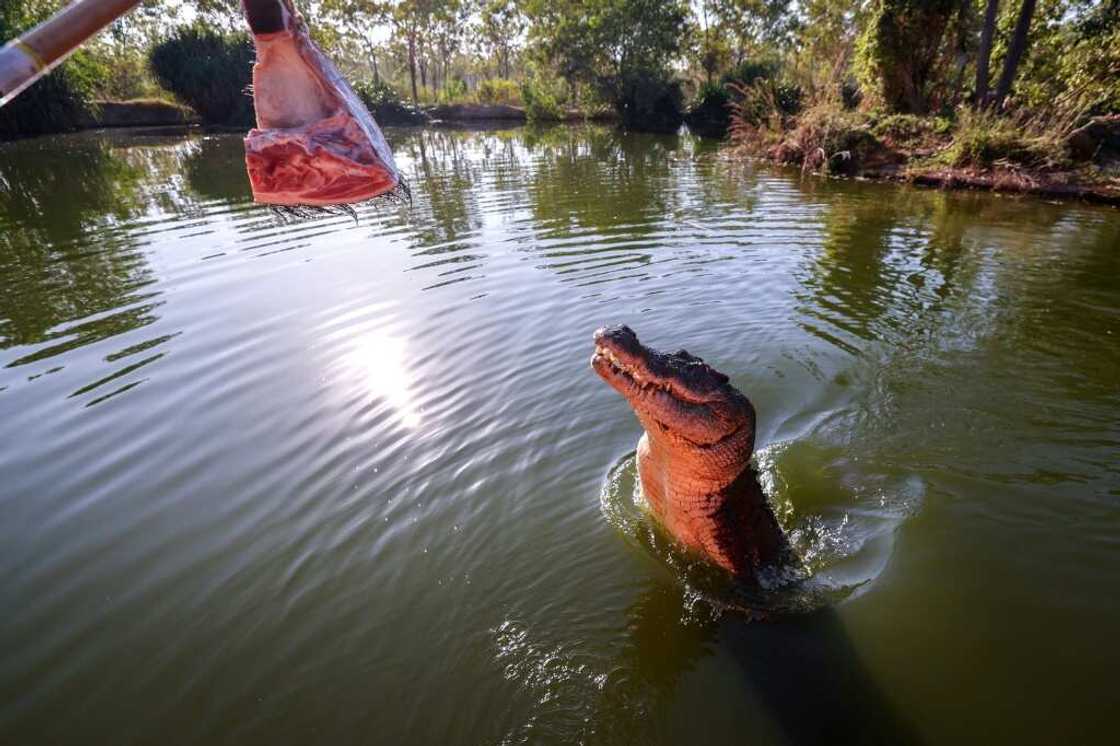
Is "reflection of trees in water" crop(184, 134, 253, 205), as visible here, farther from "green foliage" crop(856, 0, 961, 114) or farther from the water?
"green foliage" crop(856, 0, 961, 114)

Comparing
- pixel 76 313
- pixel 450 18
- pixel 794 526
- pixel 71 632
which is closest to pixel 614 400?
pixel 794 526

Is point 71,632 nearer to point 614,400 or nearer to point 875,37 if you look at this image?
point 614,400

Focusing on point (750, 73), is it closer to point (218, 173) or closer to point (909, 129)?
point (909, 129)

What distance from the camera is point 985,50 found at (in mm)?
15641

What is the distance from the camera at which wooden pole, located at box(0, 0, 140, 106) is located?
4.21 feet

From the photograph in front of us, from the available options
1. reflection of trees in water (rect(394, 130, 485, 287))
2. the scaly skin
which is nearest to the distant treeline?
reflection of trees in water (rect(394, 130, 485, 287))

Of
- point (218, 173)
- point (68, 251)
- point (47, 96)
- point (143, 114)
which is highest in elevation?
point (47, 96)

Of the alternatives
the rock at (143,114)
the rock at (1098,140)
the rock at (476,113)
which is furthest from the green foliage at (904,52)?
the rock at (143,114)

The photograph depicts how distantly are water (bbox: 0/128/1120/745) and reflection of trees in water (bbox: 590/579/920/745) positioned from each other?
0.02 m

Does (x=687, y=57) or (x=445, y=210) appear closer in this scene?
(x=445, y=210)

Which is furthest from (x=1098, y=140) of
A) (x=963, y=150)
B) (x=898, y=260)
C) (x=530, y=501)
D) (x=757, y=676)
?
(x=757, y=676)

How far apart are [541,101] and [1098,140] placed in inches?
1210

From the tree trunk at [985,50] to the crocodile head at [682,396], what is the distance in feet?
57.3

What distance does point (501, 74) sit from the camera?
6147 cm
